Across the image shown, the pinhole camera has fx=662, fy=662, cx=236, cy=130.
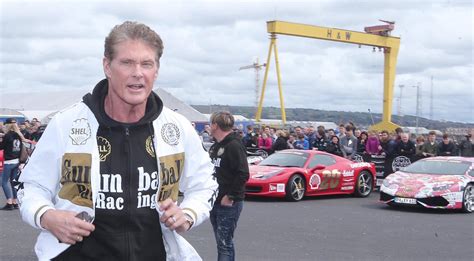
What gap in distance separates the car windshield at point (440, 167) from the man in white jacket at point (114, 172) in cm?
1277

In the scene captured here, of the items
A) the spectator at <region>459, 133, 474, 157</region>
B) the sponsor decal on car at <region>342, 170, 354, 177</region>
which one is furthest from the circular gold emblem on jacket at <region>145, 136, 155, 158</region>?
the spectator at <region>459, 133, 474, 157</region>

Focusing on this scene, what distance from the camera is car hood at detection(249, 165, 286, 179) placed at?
15406mm

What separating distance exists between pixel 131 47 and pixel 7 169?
10375mm

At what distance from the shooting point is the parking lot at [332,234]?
332 inches

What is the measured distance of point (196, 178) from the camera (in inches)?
111

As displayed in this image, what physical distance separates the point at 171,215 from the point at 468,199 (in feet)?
41.4

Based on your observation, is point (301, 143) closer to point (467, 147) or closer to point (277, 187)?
point (467, 147)

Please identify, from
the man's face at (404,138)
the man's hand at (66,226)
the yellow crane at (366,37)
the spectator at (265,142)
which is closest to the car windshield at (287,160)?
the man's face at (404,138)

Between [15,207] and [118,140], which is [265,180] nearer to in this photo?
[15,207]

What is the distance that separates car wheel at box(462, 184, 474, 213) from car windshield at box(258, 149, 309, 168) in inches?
152

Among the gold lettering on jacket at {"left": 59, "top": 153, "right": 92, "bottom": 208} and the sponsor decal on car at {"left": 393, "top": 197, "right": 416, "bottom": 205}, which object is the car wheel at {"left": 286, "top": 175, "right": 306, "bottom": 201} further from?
the gold lettering on jacket at {"left": 59, "top": 153, "right": 92, "bottom": 208}

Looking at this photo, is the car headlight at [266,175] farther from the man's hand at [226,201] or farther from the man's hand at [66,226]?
the man's hand at [66,226]

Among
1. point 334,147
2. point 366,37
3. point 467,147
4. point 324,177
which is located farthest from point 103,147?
point 366,37

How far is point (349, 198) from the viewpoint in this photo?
16562 millimetres
